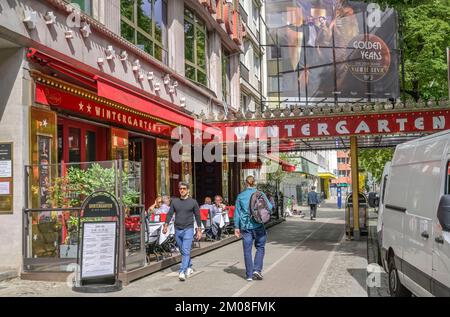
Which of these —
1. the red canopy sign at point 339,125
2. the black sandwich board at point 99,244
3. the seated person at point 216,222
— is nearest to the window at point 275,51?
the red canopy sign at point 339,125

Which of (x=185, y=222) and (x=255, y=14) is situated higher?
(x=255, y=14)

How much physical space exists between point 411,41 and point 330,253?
13137mm

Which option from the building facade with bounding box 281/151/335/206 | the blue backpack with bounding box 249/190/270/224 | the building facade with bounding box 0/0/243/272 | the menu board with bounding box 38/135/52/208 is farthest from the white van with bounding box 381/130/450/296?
the building facade with bounding box 281/151/335/206

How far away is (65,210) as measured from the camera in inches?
374

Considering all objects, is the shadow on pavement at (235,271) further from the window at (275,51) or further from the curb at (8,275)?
the window at (275,51)

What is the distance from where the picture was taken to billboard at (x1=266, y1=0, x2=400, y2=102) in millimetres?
20922

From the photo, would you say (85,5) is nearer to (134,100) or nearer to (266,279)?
(134,100)

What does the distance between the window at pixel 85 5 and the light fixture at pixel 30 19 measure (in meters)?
2.37

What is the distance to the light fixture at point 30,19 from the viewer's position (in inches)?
→ 382

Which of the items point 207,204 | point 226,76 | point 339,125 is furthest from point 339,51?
point 207,204

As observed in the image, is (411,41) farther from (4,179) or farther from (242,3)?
(4,179)

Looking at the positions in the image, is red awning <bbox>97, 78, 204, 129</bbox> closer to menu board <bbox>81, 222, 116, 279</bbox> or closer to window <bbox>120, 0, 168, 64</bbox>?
menu board <bbox>81, 222, 116, 279</bbox>

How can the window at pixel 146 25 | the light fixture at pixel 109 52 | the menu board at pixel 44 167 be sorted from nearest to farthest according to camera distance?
the menu board at pixel 44 167
the light fixture at pixel 109 52
the window at pixel 146 25

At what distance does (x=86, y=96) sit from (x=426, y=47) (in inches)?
605
